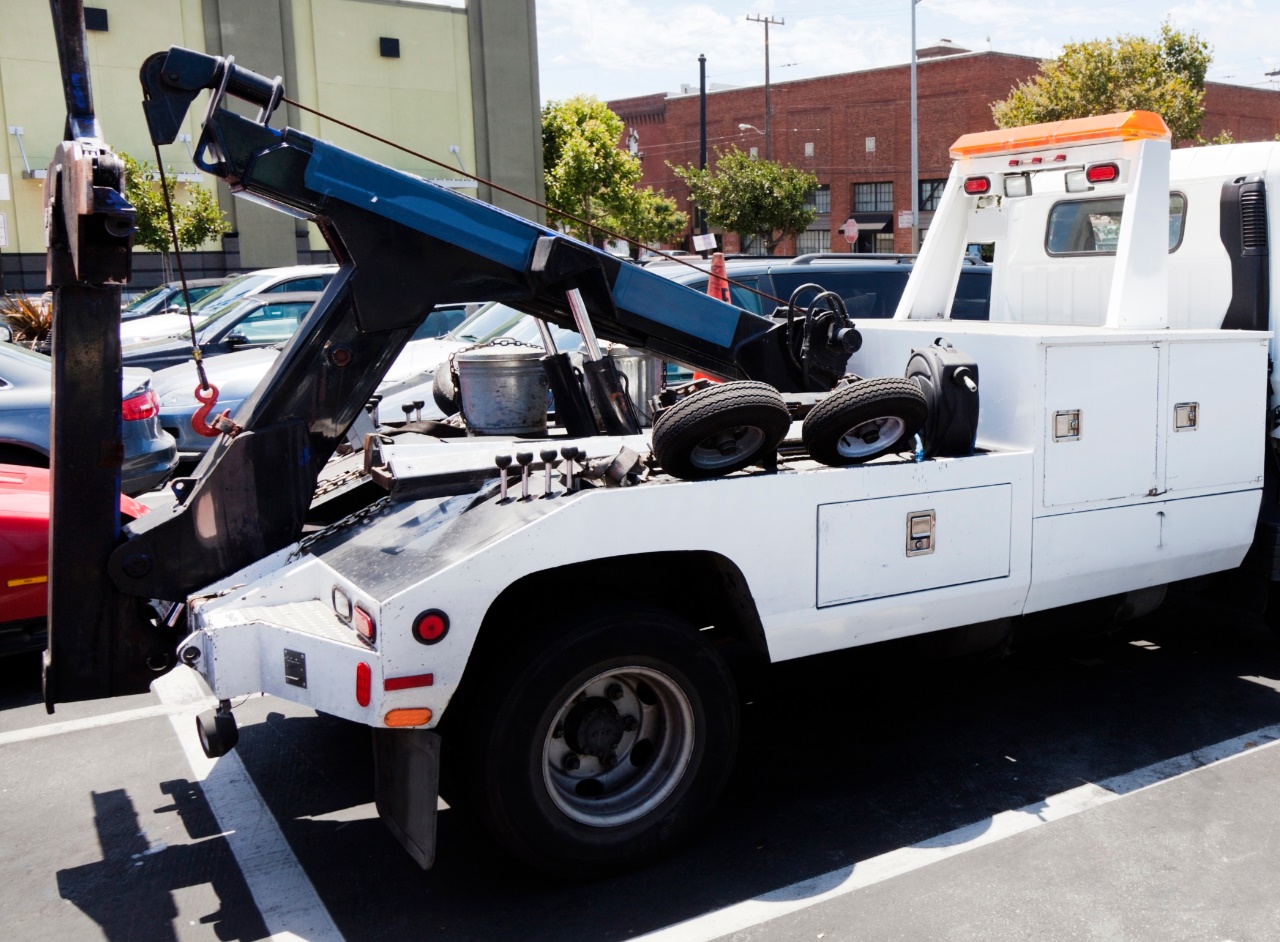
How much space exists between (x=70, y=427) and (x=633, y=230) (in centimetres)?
4239

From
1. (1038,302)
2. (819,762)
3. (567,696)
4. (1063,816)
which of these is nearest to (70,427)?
(567,696)

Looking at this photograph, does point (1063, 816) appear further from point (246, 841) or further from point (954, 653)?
point (246, 841)

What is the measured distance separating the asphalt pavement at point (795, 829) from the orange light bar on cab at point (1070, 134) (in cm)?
248

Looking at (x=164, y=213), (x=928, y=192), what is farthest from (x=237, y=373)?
(x=928, y=192)

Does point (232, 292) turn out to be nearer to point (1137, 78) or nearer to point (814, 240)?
point (1137, 78)

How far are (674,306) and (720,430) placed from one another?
1174 millimetres

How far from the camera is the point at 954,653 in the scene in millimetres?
4973

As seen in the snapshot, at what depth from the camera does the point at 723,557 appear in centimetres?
414

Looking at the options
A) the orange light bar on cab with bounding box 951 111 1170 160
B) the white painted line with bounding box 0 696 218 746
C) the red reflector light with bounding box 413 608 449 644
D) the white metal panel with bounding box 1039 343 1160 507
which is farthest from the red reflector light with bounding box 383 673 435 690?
the orange light bar on cab with bounding box 951 111 1170 160

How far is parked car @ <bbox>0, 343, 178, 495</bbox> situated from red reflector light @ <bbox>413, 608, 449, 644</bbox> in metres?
5.58

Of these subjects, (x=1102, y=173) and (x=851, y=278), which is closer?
(x=1102, y=173)

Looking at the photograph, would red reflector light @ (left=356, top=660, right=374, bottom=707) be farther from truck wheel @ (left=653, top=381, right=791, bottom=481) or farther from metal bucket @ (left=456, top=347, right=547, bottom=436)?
metal bucket @ (left=456, top=347, right=547, bottom=436)

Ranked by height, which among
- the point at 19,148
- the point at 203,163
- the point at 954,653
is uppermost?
the point at 19,148

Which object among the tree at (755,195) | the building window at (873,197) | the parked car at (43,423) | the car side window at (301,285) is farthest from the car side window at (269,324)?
the building window at (873,197)
